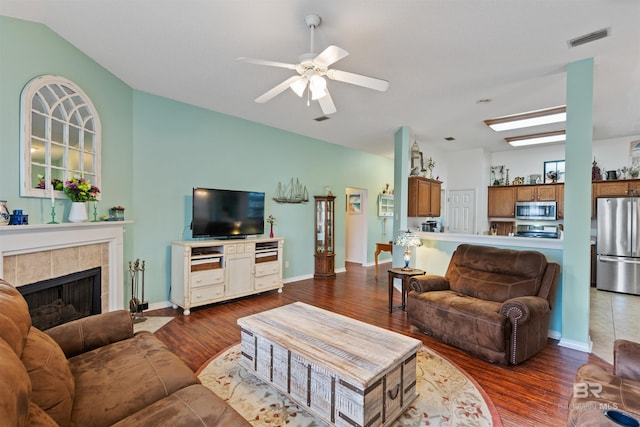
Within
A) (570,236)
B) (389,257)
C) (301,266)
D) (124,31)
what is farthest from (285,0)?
(389,257)

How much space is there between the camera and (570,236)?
9.94 ft

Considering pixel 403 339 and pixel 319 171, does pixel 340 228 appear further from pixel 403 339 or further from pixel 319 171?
pixel 403 339

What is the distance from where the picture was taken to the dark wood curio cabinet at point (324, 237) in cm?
618

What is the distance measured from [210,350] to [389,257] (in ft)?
20.1

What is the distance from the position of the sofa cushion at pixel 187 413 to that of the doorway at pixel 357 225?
6.27 m

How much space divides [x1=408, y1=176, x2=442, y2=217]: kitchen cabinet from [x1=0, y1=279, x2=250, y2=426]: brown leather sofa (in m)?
4.56

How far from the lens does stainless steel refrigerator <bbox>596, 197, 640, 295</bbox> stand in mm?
5000

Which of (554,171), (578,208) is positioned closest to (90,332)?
(578,208)

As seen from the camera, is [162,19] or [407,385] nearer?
[407,385]

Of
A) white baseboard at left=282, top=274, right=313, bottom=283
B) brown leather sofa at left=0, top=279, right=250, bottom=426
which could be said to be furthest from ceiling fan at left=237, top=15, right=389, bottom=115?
white baseboard at left=282, top=274, right=313, bottom=283

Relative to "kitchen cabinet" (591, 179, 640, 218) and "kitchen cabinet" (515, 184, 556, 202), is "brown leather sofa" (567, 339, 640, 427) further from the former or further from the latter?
"kitchen cabinet" (515, 184, 556, 202)

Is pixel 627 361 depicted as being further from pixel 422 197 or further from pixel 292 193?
pixel 292 193

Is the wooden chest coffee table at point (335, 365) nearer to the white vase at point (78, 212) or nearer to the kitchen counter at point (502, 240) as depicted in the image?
the white vase at point (78, 212)

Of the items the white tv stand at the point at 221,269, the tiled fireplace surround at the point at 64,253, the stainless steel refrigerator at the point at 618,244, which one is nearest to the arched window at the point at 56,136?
the tiled fireplace surround at the point at 64,253
